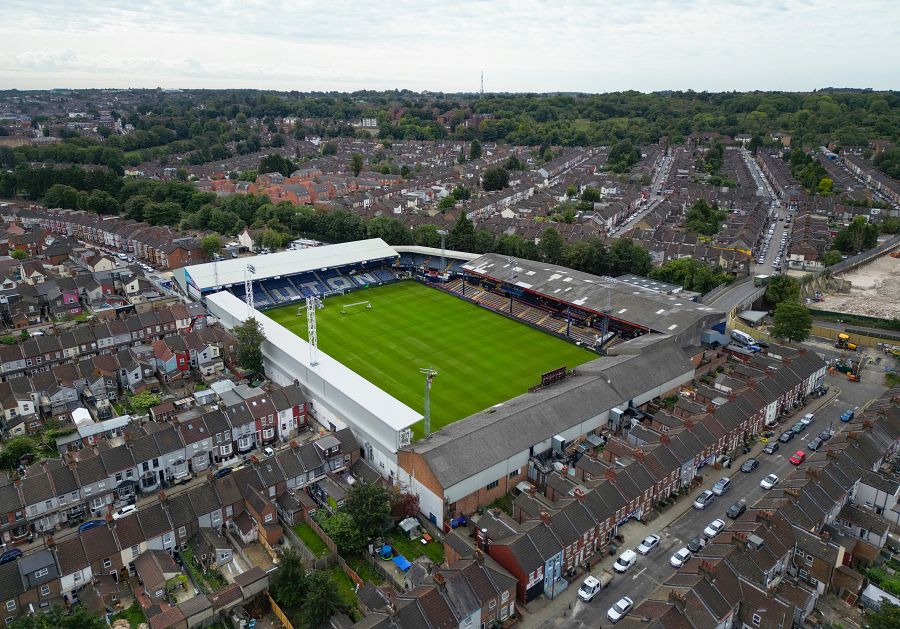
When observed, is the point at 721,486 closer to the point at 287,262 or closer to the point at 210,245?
the point at 287,262

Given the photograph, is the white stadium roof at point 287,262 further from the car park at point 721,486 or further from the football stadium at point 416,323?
the car park at point 721,486

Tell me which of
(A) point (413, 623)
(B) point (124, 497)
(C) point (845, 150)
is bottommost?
(B) point (124, 497)

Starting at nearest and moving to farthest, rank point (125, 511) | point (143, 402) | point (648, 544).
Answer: point (648, 544)
point (125, 511)
point (143, 402)

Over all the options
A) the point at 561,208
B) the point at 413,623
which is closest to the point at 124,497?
the point at 413,623

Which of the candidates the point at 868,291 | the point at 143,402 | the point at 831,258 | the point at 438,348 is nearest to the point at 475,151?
the point at 831,258

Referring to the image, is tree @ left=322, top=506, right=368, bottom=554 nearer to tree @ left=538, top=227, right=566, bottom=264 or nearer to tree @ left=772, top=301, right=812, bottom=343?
tree @ left=772, top=301, right=812, bottom=343

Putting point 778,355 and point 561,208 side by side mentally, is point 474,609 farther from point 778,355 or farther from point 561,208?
point 561,208

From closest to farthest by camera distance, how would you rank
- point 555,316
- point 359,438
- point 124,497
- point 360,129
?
point 124,497, point 359,438, point 555,316, point 360,129
